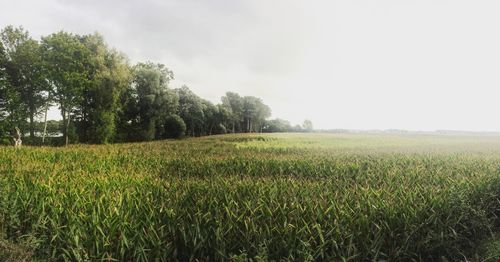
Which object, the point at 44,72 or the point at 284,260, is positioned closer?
the point at 284,260

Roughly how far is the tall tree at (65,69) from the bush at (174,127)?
17.7 m

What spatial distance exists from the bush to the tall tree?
699 inches

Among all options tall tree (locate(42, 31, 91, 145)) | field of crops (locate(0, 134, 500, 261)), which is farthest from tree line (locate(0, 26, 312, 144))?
field of crops (locate(0, 134, 500, 261))

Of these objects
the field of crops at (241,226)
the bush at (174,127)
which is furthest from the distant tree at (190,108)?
the field of crops at (241,226)

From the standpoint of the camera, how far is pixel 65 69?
113ft

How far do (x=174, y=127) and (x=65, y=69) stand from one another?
2099 centimetres

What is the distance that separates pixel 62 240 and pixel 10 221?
1.70 m

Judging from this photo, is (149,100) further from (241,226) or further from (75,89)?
(241,226)

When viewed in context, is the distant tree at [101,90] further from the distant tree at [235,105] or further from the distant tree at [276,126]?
the distant tree at [276,126]

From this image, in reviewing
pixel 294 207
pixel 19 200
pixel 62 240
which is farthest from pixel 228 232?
pixel 19 200

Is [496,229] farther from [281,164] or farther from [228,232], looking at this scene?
[281,164]

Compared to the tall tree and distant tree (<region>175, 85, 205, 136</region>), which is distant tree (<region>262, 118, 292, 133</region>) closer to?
distant tree (<region>175, 85, 205, 136</region>)

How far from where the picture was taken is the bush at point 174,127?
52350 millimetres

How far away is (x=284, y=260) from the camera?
13.4 ft
